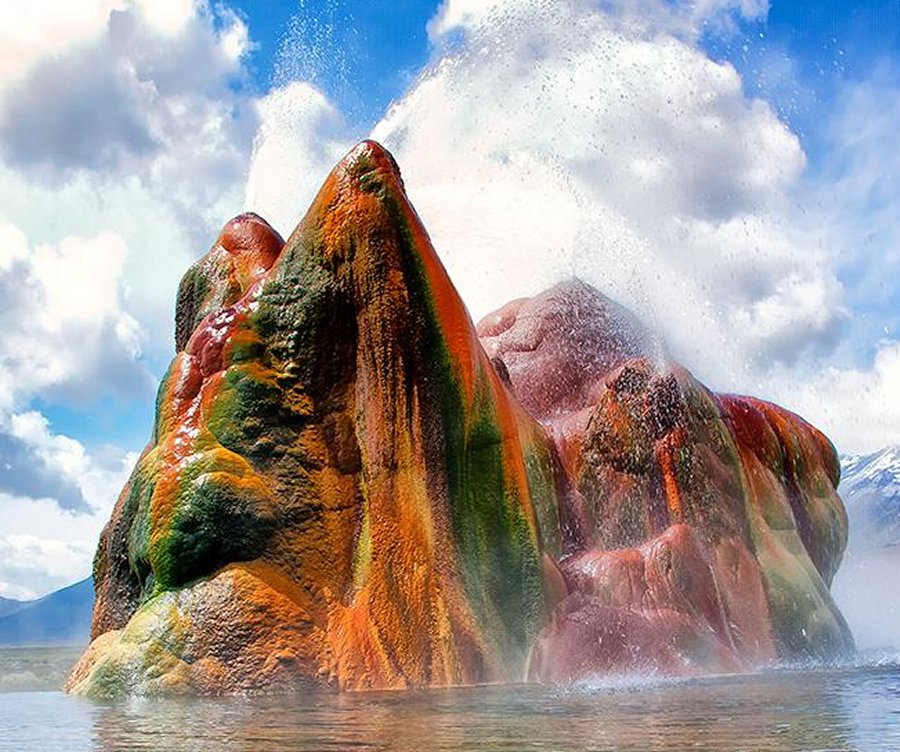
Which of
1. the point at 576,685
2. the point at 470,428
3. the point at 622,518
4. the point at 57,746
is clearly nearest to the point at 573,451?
the point at 622,518

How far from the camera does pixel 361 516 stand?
12859mm

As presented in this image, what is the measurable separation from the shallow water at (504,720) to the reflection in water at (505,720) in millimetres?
11

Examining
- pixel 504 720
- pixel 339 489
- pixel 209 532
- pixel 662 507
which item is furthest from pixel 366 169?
pixel 504 720

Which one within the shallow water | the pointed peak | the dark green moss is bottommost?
the shallow water

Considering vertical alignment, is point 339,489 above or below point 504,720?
above

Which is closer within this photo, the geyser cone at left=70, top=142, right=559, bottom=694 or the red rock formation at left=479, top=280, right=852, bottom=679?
the geyser cone at left=70, top=142, right=559, bottom=694

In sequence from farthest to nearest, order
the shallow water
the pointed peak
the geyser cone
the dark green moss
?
1. the pointed peak
2. the dark green moss
3. the geyser cone
4. the shallow water

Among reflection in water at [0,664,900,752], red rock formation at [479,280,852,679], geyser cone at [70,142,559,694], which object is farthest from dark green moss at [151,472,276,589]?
red rock formation at [479,280,852,679]

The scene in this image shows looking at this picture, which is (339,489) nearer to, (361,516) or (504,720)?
(361,516)

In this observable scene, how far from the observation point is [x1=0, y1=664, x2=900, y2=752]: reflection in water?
21.3 feet

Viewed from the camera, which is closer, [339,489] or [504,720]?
[504,720]

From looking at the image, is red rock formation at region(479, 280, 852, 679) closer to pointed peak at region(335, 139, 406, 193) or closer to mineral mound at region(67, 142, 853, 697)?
mineral mound at region(67, 142, 853, 697)

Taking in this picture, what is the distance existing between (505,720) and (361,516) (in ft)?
17.2

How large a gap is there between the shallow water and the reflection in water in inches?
0.4
